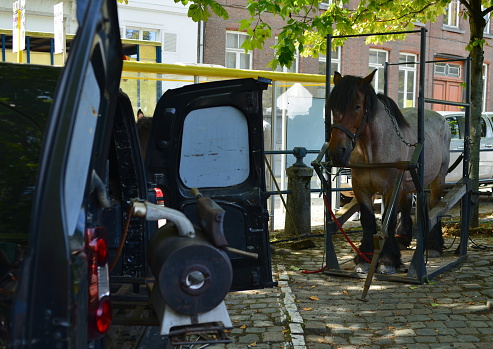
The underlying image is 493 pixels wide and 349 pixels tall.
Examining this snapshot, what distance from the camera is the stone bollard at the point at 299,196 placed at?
1005 cm

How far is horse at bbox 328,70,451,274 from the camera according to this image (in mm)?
6980

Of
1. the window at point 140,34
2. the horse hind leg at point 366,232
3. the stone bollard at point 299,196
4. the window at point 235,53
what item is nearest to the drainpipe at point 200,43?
the window at point 235,53

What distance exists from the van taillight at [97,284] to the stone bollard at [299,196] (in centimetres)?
707

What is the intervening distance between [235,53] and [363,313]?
18.6 m

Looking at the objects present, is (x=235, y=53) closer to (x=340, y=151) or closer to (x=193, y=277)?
(x=340, y=151)

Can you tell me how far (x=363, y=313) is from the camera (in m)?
6.15

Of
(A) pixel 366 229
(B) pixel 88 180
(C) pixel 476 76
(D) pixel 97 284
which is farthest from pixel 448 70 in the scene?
(B) pixel 88 180

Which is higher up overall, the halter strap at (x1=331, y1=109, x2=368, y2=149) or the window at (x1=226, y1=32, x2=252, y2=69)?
the window at (x1=226, y1=32, x2=252, y2=69)

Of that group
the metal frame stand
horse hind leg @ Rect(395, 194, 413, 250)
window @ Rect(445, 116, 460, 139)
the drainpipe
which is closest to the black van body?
the metal frame stand

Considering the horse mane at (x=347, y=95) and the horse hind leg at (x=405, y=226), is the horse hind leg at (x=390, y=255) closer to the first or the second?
the horse mane at (x=347, y=95)

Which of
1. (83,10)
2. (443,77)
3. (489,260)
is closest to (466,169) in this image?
(489,260)

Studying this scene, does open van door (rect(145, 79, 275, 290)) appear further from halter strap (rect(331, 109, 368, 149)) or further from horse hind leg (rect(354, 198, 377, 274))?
horse hind leg (rect(354, 198, 377, 274))

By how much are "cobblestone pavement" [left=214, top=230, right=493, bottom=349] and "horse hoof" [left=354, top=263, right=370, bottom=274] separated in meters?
0.19

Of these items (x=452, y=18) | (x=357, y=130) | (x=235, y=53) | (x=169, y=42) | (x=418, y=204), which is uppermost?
(x=452, y=18)
